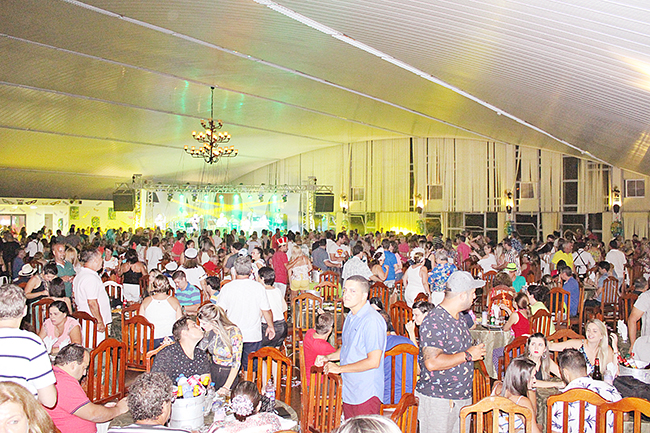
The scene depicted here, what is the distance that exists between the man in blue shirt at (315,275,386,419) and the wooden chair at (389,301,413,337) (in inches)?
112

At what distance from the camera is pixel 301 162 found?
2470 centimetres

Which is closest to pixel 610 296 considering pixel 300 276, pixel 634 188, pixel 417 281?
pixel 417 281

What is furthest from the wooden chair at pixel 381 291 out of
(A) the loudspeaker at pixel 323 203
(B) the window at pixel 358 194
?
(B) the window at pixel 358 194

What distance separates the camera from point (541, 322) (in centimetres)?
555

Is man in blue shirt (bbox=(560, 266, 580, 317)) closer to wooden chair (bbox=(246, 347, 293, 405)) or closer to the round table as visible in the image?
the round table

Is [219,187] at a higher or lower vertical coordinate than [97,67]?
lower

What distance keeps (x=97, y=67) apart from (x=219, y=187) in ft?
29.2

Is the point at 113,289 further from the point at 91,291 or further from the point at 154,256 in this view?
the point at 91,291

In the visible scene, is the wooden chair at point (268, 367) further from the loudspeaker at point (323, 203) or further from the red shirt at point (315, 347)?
A: the loudspeaker at point (323, 203)

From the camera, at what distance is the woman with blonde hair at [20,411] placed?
1971mm

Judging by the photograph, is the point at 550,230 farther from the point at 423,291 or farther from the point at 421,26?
the point at 421,26

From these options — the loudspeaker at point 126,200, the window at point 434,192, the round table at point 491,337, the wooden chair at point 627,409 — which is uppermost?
the window at point 434,192

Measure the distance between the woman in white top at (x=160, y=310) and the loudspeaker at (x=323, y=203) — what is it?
50.7 feet

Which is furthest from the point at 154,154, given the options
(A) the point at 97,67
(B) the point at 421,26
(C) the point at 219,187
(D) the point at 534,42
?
(D) the point at 534,42
